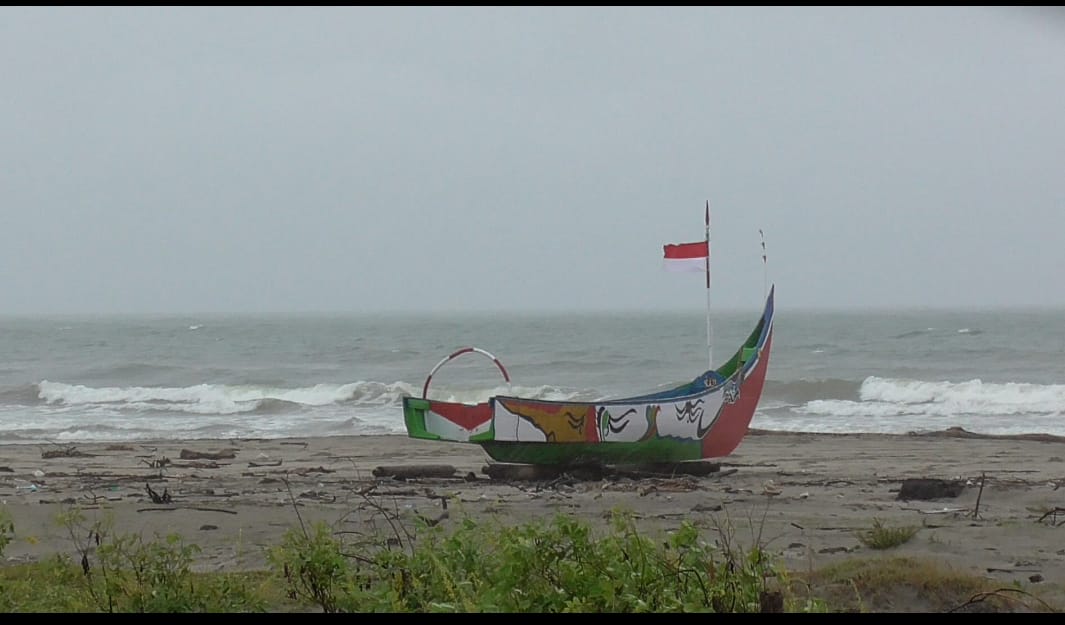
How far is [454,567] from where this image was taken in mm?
3861

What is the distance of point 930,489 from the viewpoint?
8.98 metres

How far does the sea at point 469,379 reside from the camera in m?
21.0

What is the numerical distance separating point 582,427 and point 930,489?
3309mm

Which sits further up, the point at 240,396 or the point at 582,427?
the point at 582,427

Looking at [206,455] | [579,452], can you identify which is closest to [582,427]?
[579,452]

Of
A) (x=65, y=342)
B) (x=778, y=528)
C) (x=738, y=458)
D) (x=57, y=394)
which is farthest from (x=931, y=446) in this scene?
(x=65, y=342)

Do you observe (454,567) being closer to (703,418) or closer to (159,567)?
(159,567)

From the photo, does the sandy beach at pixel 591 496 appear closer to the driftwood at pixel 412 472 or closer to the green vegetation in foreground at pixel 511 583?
the driftwood at pixel 412 472

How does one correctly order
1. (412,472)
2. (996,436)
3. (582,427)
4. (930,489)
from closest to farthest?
1. (930,489)
2. (582,427)
3. (412,472)
4. (996,436)

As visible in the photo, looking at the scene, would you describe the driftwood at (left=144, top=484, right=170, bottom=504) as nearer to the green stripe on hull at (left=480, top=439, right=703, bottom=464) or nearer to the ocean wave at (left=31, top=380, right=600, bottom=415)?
the green stripe on hull at (left=480, top=439, right=703, bottom=464)

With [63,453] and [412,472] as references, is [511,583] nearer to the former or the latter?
[412,472]

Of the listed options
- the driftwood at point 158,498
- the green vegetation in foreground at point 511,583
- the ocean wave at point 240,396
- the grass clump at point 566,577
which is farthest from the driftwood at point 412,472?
the ocean wave at point 240,396

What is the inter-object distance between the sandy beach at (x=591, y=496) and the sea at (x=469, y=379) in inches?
57.9

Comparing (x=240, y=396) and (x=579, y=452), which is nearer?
(x=579, y=452)
